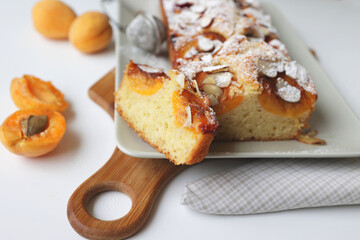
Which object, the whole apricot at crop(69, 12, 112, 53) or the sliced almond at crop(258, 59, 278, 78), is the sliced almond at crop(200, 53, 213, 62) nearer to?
the sliced almond at crop(258, 59, 278, 78)

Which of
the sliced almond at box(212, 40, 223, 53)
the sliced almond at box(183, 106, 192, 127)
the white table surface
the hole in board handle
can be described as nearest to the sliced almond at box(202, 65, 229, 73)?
the sliced almond at box(212, 40, 223, 53)

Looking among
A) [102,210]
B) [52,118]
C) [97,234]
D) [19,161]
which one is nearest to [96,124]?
[52,118]

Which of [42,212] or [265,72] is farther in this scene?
[265,72]

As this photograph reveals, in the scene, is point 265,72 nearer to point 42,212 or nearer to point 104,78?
point 104,78

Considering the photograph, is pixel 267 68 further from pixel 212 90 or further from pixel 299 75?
pixel 212 90

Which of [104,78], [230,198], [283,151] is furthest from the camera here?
[104,78]

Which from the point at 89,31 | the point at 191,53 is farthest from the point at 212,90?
the point at 89,31
